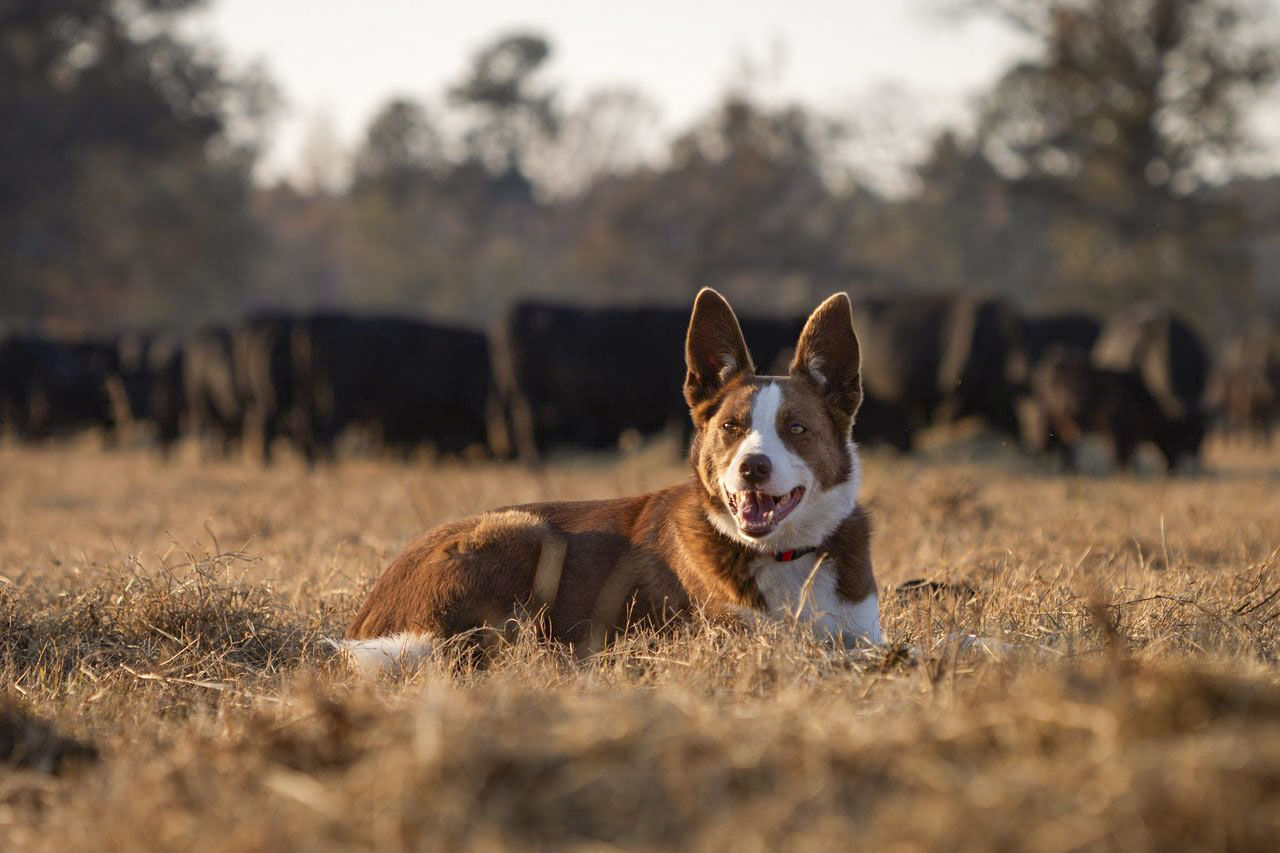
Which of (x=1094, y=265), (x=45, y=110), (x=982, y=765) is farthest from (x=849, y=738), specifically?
(x=45, y=110)

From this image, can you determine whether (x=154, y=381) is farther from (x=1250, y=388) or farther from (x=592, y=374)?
(x=1250, y=388)

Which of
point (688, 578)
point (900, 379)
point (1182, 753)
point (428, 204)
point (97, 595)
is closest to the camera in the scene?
point (1182, 753)

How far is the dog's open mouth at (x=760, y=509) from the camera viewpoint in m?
4.73

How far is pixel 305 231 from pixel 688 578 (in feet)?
230

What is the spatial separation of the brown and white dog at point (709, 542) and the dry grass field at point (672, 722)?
0.82ft

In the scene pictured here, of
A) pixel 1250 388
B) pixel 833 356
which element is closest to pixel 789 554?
pixel 833 356

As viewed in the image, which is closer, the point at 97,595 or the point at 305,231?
the point at 97,595

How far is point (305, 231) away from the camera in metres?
71.7

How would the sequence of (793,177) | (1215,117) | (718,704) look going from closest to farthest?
(718,704) < (1215,117) < (793,177)

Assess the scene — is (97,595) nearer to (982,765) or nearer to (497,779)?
(497,779)

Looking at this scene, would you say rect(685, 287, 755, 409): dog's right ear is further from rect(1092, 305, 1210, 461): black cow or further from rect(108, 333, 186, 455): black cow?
rect(108, 333, 186, 455): black cow

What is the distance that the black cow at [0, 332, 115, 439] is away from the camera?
26.9 m

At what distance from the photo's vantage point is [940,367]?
18.1 meters

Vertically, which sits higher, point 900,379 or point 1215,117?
point 1215,117
